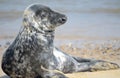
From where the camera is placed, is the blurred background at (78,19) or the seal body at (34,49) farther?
the blurred background at (78,19)

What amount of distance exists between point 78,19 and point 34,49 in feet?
20.7

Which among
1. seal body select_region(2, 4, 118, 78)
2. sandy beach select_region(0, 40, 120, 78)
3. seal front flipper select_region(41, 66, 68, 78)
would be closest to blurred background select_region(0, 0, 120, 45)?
sandy beach select_region(0, 40, 120, 78)

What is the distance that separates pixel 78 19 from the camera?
40.2 ft

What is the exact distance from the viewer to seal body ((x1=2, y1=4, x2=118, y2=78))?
5.98 m

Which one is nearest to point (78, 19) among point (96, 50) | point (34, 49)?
point (96, 50)

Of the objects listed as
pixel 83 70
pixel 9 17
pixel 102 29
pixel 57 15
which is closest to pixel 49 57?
pixel 57 15

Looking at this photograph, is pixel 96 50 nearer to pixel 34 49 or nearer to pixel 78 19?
pixel 34 49

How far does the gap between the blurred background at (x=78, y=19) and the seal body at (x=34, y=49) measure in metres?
3.51

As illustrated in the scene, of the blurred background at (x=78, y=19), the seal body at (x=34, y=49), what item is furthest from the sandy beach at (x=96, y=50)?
the seal body at (x=34, y=49)

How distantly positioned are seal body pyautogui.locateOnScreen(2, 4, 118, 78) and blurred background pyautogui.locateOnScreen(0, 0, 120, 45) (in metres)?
3.51

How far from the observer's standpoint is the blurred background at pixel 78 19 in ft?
33.8

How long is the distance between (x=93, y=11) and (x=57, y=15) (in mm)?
7661

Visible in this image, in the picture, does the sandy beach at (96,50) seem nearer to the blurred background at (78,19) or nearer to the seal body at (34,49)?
the blurred background at (78,19)

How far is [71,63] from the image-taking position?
22.7 ft
